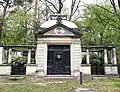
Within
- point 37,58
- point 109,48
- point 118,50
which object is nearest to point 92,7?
point 118,50

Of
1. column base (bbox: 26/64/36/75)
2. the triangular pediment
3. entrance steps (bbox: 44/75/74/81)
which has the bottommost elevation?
entrance steps (bbox: 44/75/74/81)

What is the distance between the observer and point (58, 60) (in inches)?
566

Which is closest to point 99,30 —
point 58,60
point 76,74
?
point 58,60

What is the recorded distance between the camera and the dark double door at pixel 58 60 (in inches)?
555

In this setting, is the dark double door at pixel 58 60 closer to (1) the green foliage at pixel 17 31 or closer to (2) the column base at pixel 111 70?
(2) the column base at pixel 111 70

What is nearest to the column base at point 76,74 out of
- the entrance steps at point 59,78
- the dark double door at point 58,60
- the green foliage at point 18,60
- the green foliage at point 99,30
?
the entrance steps at point 59,78

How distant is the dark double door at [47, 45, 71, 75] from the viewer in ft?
46.2

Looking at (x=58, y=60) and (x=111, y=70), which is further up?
(x=58, y=60)

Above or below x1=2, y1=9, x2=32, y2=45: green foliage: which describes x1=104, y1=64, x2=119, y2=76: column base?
below

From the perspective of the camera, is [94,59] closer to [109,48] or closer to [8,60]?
[109,48]

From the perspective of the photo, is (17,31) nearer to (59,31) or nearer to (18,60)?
(18,60)

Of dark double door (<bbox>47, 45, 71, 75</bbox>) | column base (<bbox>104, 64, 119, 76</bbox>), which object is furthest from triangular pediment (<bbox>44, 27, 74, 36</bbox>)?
column base (<bbox>104, 64, 119, 76</bbox>)

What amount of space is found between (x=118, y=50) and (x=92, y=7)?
17.1ft

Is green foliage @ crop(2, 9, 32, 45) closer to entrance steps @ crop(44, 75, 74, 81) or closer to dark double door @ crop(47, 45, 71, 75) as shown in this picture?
dark double door @ crop(47, 45, 71, 75)
